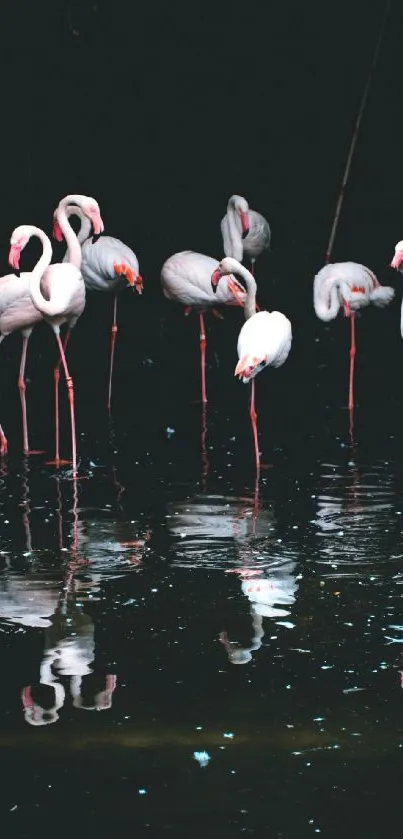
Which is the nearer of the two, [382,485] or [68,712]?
[68,712]

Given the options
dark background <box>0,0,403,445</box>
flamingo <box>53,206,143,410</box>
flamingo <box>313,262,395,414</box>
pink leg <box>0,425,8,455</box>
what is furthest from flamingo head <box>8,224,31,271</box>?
dark background <box>0,0,403,445</box>

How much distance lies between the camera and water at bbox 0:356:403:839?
3729 millimetres

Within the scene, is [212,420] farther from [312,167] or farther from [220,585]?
[312,167]

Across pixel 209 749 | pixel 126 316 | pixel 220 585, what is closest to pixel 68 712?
pixel 209 749

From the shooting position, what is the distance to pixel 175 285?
10430 millimetres

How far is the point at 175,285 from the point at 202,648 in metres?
5.81

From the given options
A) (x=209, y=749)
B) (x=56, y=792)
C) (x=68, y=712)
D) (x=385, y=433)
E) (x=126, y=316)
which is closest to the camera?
(x=56, y=792)

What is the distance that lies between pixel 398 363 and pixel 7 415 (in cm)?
338

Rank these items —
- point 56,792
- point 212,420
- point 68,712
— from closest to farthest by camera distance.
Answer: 1. point 56,792
2. point 68,712
3. point 212,420

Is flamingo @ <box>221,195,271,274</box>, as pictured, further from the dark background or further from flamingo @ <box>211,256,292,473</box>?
flamingo @ <box>211,256,292,473</box>

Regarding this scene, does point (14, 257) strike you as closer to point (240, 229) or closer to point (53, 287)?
point (53, 287)

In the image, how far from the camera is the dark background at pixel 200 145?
12.9 metres

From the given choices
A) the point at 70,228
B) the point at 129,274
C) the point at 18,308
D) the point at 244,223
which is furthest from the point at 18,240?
the point at 244,223

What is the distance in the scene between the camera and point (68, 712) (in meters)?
4.27
